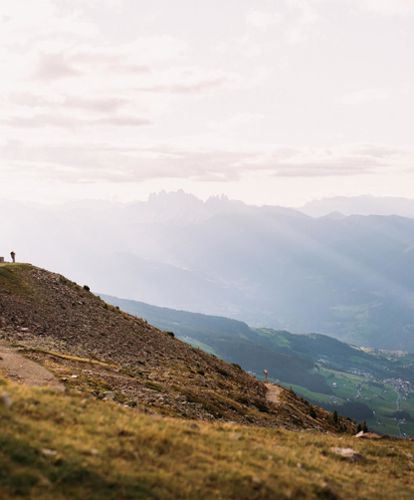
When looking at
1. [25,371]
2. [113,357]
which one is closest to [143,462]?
[25,371]

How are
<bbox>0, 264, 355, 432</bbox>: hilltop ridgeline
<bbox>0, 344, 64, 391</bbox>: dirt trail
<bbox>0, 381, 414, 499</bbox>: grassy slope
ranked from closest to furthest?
<bbox>0, 381, 414, 499</bbox>: grassy slope, <bbox>0, 344, 64, 391</bbox>: dirt trail, <bbox>0, 264, 355, 432</bbox>: hilltop ridgeline

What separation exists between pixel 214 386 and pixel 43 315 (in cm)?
2598

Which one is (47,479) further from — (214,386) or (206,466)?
(214,386)

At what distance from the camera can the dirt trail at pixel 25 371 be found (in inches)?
1436

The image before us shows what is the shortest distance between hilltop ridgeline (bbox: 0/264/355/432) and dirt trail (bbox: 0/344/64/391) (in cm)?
105

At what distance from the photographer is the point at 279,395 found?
92.2 meters

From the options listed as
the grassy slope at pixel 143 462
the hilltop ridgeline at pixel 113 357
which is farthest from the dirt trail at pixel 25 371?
the grassy slope at pixel 143 462

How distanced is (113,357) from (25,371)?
810 inches

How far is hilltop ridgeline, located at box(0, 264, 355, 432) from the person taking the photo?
42000 millimetres

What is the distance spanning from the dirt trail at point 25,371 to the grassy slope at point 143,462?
9147 mm

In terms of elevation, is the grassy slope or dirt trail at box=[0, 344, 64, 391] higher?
the grassy slope

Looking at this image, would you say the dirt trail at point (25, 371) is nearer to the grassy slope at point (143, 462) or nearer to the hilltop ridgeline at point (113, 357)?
the hilltop ridgeline at point (113, 357)

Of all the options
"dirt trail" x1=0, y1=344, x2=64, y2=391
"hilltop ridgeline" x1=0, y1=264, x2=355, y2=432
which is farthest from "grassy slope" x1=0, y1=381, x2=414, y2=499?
"hilltop ridgeline" x1=0, y1=264, x2=355, y2=432

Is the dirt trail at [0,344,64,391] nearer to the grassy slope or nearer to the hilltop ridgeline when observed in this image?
the hilltop ridgeline
